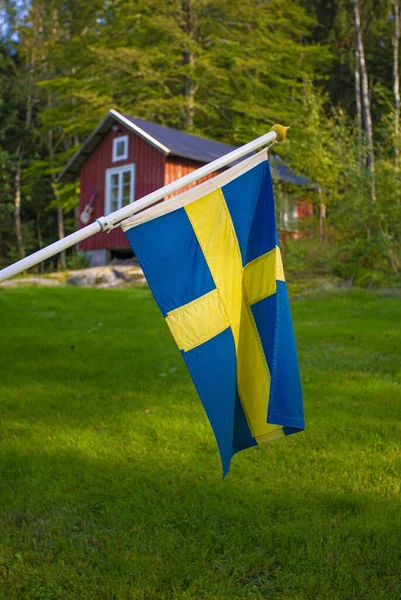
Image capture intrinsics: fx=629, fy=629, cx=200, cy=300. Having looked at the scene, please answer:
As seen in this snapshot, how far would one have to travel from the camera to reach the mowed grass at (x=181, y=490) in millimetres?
2834

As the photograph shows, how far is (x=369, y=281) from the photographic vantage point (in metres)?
13.7

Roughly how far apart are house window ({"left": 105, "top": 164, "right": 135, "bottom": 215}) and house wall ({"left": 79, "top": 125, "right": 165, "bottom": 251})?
200 mm

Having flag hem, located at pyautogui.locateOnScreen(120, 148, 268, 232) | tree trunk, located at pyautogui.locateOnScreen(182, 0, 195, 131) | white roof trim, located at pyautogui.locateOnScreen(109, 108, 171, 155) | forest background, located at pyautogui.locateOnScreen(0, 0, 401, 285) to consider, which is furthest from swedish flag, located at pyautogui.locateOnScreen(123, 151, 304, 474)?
tree trunk, located at pyautogui.locateOnScreen(182, 0, 195, 131)

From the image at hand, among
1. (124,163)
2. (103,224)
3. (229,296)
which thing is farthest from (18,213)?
(103,224)

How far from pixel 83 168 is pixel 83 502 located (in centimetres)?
2404

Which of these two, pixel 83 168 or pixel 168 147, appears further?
pixel 83 168

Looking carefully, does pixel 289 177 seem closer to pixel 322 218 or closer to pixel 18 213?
pixel 322 218

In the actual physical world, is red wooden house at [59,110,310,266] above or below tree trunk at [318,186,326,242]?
above

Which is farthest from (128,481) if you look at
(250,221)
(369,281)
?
(369,281)

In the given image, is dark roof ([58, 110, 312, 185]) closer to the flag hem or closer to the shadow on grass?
the shadow on grass

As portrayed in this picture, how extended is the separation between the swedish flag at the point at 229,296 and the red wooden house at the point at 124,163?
19633 millimetres

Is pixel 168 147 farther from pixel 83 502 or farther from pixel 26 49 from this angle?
pixel 83 502

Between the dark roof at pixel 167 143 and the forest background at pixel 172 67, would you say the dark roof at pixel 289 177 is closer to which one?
the dark roof at pixel 167 143

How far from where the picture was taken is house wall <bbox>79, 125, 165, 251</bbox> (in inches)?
915
